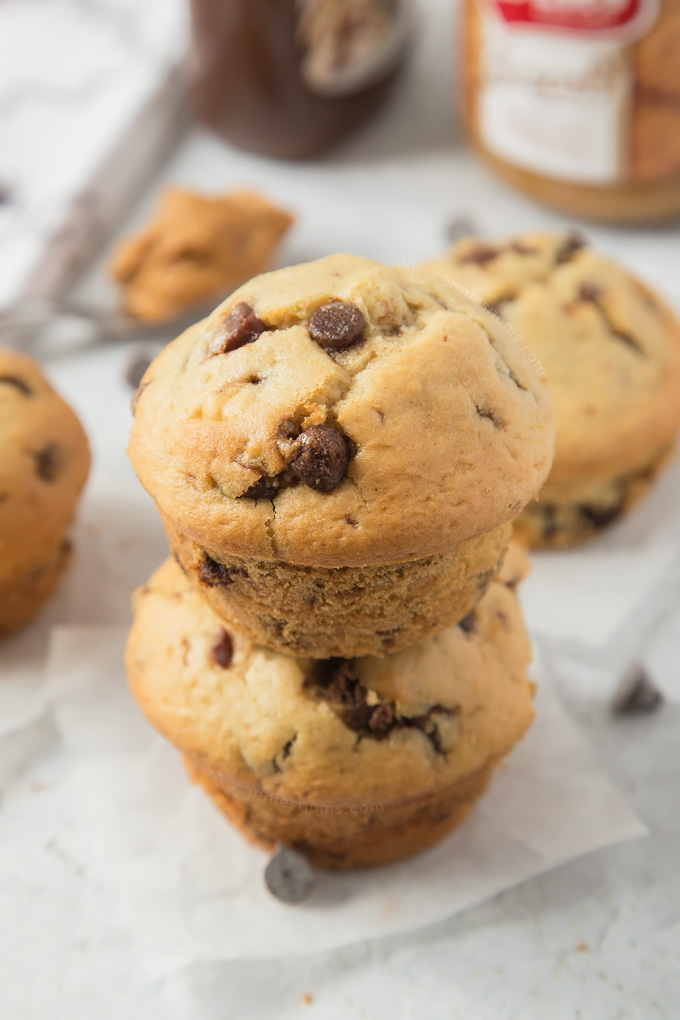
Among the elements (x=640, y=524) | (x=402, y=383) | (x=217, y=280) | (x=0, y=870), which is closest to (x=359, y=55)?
(x=217, y=280)

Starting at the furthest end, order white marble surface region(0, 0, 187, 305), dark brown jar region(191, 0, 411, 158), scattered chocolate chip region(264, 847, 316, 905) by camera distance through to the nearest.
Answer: white marble surface region(0, 0, 187, 305), dark brown jar region(191, 0, 411, 158), scattered chocolate chip region(264, 847, 316, 905)

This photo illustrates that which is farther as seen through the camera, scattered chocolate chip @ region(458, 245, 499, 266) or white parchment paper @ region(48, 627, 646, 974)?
scattered chocolate chip @ region(458, 245, 499, 266)

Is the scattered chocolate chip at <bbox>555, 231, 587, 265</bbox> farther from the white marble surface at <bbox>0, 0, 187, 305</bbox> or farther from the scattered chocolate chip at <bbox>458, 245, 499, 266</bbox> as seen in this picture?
the white marble surface at <bbox>0, 0, 187, 305</bbox>

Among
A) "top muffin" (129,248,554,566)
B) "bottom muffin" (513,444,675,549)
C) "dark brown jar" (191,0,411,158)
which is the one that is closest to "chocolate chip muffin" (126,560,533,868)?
"top muffin" (129,248,554,566)

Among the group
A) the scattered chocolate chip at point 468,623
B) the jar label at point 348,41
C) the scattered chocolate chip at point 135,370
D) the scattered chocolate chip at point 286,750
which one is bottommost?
the scattered chocolate chip at point 135,370

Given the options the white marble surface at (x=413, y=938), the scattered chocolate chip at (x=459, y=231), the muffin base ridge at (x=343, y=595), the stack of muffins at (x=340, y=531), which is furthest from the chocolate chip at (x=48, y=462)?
the scattered chocolate chip at (x=459, y=231)

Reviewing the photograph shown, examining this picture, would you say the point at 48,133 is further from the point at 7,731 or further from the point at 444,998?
the point at 444,998

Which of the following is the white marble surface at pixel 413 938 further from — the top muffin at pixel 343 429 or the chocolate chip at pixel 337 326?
the chocolate chip at pixel 337 326

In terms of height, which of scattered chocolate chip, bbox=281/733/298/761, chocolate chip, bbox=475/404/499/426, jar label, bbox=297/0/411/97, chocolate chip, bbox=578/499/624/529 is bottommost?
chocolate chip, bbox=578/499/624/529
